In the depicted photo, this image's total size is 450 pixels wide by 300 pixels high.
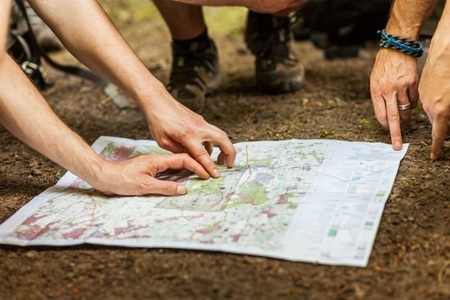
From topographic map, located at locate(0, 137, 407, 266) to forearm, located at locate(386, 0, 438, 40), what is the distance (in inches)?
11.1

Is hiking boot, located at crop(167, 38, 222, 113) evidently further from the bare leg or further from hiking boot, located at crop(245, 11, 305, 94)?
hiking boot, located at crop(245, 11, 305, 94)

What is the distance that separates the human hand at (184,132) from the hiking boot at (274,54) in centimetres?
70

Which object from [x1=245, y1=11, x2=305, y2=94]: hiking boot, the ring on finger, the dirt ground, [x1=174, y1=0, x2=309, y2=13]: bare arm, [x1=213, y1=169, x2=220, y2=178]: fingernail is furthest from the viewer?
[x1=245, y1=11, x2=305, y2=94]: hiking boot

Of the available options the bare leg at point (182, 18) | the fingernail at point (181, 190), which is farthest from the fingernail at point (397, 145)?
the bare leg at point (182, 18)

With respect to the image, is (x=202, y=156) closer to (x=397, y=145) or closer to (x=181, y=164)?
(x=181, y=164)

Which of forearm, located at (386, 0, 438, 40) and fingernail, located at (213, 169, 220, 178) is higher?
forearm, located at (386, 0, 438, 40)

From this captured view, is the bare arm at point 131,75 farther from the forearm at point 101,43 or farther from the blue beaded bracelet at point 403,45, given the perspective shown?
the blue beaded bracelet at point 403,45

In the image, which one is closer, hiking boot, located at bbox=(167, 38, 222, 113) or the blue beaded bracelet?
the blue beaded bracelet

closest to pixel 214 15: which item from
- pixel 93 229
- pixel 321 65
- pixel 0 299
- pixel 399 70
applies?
pixel 321 65

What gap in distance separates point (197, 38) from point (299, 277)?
1.17 metres

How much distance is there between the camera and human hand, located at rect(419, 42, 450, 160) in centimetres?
142

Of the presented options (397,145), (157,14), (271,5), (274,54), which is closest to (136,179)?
(397,145)

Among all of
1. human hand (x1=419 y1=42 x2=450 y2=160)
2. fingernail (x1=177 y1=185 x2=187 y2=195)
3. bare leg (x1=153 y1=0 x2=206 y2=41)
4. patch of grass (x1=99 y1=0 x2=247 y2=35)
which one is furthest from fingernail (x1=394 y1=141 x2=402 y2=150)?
patch of grass (x1=99 y1=0 x2=247 y2=35)

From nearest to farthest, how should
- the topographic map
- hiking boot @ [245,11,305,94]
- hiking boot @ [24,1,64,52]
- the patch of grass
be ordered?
the topographic map < hiking boot @ [245,11,305,94] < hiking boot @ [24,1,64,52] < the patch of grass
